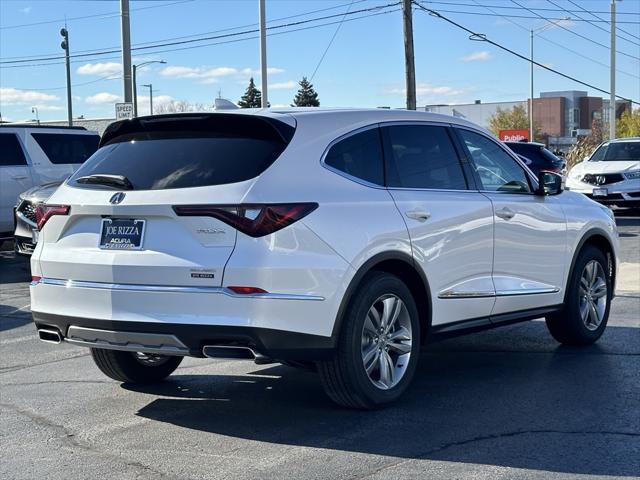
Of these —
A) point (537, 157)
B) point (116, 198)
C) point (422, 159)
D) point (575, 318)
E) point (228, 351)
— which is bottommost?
point (575, 318)

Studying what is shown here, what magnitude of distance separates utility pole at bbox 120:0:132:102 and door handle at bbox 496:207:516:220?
13.9 metres

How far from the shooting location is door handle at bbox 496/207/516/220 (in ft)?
21.8

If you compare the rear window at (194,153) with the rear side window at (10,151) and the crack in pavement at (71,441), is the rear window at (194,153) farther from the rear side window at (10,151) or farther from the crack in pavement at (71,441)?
the rear side window at (10,151)

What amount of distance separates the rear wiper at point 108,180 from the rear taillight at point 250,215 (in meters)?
0.55

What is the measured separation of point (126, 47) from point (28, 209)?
7.28 meters

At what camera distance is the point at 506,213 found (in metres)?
6.70

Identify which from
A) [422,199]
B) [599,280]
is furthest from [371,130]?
[599,280]

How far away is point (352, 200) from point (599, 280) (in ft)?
11.4

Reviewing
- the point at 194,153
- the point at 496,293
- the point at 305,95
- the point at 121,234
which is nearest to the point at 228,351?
the point at 121,234

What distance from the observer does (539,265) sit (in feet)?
23.2

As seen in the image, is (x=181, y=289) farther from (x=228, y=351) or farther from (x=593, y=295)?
(x=593, y=295)

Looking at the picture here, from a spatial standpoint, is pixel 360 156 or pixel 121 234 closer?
pixel 121 234

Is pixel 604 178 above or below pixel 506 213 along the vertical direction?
above

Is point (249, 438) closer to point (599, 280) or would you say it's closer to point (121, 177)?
point (121, 177)
